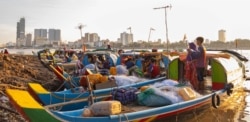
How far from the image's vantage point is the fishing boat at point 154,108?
6629 millimetres

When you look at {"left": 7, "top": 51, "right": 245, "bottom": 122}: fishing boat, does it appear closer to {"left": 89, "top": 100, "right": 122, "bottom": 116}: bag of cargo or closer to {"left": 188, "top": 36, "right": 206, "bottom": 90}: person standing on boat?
{"left": 89, "top": 100, "right": 122, "bottom": 116}: bag of cargo

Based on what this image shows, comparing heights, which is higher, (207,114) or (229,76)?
(229,76)

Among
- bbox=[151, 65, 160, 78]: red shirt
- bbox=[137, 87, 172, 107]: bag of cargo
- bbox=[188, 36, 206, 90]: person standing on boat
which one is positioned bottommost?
bbox=[137, 87, 172, 107]: bag of cargo

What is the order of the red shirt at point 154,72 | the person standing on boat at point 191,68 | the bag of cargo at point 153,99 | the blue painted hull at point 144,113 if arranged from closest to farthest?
1. the blue painted hull at point 144,113
2. the bag of cargo at point 153,99
3. the person standing on boat at point 191,68
4. the red shirt at point 154,72

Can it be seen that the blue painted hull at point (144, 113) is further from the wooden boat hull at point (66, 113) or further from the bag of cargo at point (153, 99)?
the bag of cargo at point (153, 99)

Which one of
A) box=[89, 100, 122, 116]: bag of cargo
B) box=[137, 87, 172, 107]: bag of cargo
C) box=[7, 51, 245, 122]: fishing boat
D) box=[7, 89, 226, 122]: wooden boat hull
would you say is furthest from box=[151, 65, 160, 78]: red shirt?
box=[89, 100, 122, 116]: bag of cargo

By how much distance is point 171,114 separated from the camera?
8.77 m

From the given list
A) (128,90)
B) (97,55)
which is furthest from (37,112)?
(97,55)

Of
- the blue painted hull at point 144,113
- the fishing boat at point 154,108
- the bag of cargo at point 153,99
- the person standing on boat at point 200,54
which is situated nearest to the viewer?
the fishing boat at point 154,108

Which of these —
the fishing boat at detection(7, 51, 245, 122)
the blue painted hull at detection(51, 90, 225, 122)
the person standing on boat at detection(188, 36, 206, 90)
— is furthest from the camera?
the person standing on boat at detection(188, 36, 206, 90)

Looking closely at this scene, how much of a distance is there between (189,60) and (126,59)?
6.92 metres

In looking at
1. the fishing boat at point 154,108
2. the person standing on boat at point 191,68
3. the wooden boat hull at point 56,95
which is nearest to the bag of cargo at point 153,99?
the fishing boat at point 154,108

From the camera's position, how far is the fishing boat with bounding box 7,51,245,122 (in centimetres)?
663

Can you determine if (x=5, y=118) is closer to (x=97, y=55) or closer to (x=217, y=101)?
(x=217, y=101)
